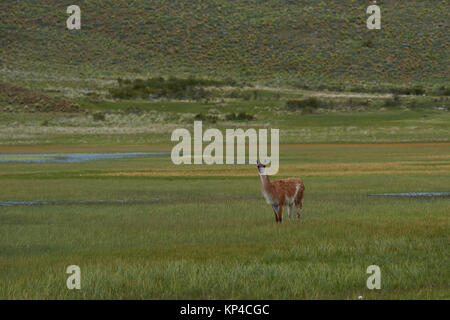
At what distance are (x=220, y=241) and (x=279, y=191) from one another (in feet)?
7.58

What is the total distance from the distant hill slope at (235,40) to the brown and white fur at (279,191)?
90.6 meters

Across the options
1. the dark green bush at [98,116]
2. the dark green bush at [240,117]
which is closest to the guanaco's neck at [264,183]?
the dark green bush at [240,117]

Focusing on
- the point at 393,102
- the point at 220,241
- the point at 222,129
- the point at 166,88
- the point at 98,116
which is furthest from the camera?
the point at 166,88

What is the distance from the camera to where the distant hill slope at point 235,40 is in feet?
366

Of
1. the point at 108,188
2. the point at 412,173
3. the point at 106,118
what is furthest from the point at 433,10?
the point at 108,188

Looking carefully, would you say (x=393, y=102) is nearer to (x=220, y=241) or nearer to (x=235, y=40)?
(x=235, y=40)

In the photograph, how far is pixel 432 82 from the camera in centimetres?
10575

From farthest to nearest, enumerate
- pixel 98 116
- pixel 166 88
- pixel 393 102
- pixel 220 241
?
pixel 166 88 → pixel 393 102 → pixel 98 116 → pixel 220 241

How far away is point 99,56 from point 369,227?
102m

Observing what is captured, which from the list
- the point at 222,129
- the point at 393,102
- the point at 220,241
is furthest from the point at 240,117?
the point at 220,241

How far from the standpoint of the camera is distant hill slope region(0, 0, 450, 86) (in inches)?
4392

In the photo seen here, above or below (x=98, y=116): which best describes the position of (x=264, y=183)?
below

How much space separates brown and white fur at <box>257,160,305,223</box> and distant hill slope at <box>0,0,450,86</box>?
90.6m

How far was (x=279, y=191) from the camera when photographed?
17.9 metres
